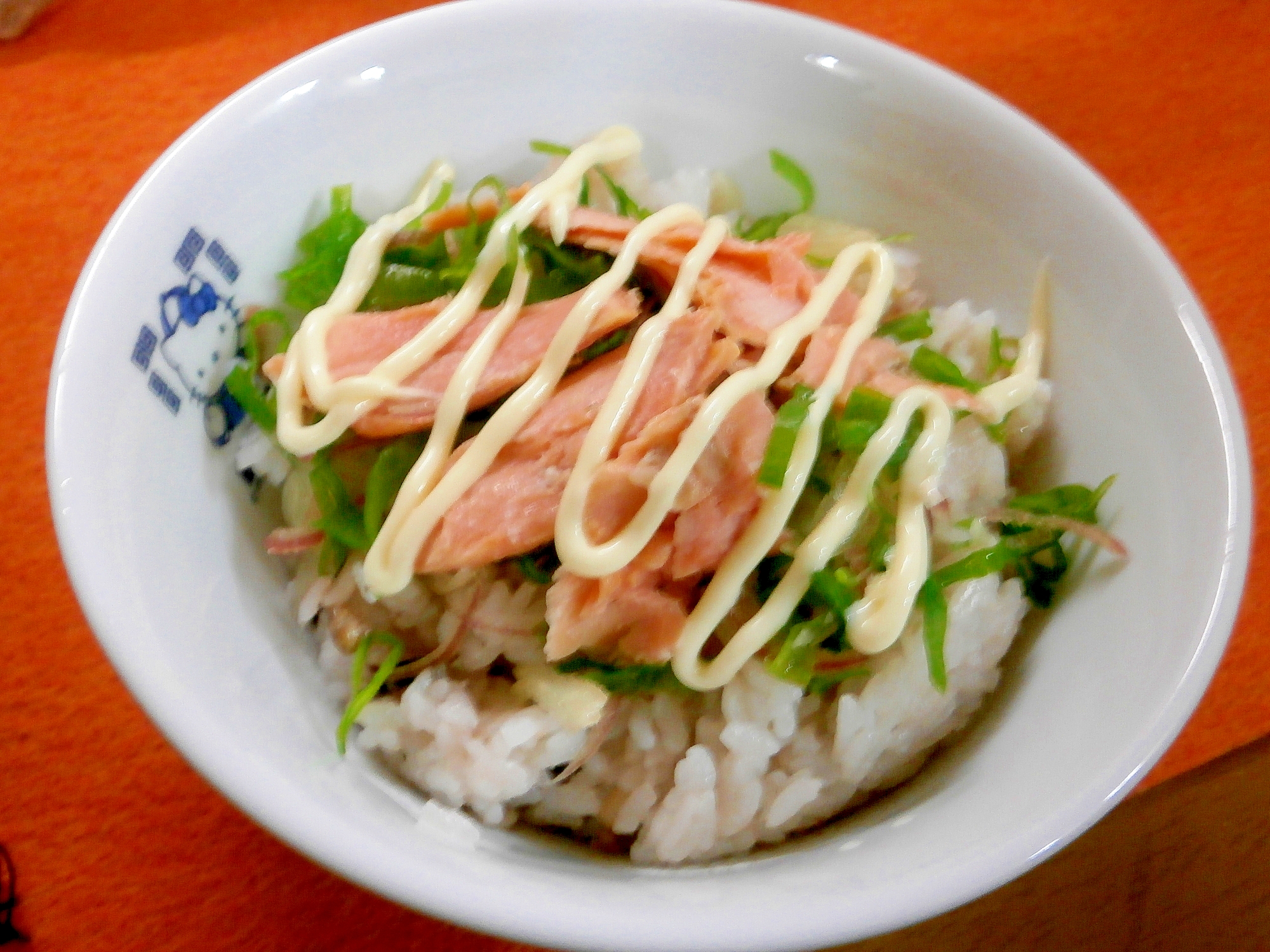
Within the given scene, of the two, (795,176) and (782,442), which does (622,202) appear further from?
(782,442)

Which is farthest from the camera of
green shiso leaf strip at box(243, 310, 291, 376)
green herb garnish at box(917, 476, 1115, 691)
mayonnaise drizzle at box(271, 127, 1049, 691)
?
green shiso leaf strip at box(243, 310, 291, 376)

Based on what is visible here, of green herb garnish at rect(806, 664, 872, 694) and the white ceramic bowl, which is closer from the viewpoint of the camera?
the white ceramic bowl

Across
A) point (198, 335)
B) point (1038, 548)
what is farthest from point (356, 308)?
point (1038, 548)

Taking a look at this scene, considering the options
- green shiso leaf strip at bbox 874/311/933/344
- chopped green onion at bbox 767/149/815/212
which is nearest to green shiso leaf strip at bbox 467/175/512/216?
chopped green onion at bbox 767/149/815/212

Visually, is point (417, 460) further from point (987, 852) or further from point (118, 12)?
point (118, 12)

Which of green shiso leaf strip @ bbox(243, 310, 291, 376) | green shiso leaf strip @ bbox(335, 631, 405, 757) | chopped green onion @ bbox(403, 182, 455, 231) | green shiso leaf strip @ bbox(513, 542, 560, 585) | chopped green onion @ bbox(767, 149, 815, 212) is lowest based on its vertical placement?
green shiso leaf strip @ bbox(335, 631, 405, 757)

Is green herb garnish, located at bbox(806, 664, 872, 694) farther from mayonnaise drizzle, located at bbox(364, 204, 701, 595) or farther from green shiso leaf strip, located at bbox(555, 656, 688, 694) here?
mayonnaise drizzle, located at bbox(364, 204, 701, 595)

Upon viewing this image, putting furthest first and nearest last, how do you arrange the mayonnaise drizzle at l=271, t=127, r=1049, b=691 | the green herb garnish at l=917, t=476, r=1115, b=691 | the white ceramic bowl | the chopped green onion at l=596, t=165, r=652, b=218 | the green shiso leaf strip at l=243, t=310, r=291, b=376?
the chopped green onion at l=596, t=165, r=652, b=218 → the green shiso leaf strip at l=243, t=310, r=291, b=376 → the green herb garnish at l=917, t=476, r=1115, b=691 → the mayonnaise drizzle at l=271, t=127, r=1049, b=691 → the white ceramic bowl

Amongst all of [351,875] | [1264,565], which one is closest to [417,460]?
[351,875]

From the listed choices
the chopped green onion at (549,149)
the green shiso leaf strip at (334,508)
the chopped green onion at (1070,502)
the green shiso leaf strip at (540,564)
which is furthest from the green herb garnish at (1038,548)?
the chopped green onion at (549,149)
